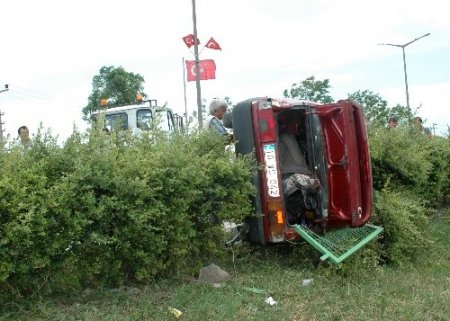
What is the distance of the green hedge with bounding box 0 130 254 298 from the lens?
4410mm

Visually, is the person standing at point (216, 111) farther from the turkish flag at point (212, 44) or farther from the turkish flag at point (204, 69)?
the turkish flag at point (204, 69)

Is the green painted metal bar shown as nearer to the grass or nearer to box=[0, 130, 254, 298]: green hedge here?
the grass

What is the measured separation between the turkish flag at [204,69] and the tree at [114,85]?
2714 centimetres

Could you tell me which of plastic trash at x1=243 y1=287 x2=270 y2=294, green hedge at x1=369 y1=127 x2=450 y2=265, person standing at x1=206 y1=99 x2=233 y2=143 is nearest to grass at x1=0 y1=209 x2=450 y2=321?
plastic trash at x1=243 y1=287 x2=270 y2=294

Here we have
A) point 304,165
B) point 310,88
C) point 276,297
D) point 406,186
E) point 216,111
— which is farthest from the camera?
point 310,88

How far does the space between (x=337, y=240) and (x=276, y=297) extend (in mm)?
1441

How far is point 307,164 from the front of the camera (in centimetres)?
695

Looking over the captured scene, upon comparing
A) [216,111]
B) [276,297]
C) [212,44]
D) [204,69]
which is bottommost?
[276,297]

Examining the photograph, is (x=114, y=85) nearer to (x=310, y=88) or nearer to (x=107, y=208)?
(x=310, y=88)

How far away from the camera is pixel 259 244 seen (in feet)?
21.6

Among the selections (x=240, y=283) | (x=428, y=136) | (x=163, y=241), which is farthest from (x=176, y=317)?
(x=428, y=136)

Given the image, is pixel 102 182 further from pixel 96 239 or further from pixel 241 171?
pixel 241 171

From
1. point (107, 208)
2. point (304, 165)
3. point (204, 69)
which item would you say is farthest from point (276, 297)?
point (204, 69)

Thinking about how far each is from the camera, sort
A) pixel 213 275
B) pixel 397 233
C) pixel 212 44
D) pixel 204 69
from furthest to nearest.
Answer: pixel 204 69 → pixel 212 44 → pixel 397 233 → pixel 213 275
